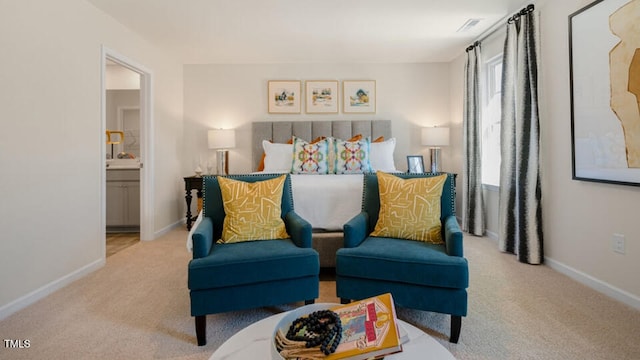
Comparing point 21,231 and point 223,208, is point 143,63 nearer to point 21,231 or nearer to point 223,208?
point 21,231

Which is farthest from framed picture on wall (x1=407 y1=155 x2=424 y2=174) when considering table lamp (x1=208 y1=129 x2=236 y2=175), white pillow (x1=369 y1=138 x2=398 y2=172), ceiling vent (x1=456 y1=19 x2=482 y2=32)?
table lamp (x1=208 y1=129 x2=236 y2=175)

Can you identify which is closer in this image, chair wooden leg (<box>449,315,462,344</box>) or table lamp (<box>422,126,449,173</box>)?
chair wooden leg (<box>449,315,462,344</box>)

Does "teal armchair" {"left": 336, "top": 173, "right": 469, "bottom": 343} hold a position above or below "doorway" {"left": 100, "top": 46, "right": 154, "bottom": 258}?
below

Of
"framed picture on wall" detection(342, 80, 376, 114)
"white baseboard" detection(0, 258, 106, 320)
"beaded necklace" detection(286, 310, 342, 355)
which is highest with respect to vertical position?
"framed picture on wall" detection(342, 80, 376, 114)

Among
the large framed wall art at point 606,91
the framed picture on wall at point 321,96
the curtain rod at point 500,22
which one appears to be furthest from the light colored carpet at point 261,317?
the framed picture on wall at point 321,96

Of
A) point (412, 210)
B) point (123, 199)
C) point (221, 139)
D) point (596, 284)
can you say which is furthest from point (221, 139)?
point (596, 284)

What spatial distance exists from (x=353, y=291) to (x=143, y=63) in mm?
3683

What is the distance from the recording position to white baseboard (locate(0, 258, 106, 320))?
2196 millimetres

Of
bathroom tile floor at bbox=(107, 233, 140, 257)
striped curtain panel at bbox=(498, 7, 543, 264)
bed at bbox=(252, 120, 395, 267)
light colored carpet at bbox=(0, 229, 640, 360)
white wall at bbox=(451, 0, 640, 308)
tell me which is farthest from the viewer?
bathroom tile floor at bbox=(107, 233, 140, 257)

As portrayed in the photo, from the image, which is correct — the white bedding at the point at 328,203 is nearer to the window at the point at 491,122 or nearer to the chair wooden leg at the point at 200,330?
the chair wooden leg at the point at 200,330

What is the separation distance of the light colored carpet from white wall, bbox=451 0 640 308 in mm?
149

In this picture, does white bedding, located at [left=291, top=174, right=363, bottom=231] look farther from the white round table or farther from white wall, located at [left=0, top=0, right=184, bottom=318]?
white wall, located at [left=0, top=0, right=184, bottom=318]

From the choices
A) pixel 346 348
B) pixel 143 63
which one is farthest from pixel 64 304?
pixel 143 63

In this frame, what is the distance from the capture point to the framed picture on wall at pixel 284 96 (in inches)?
200
